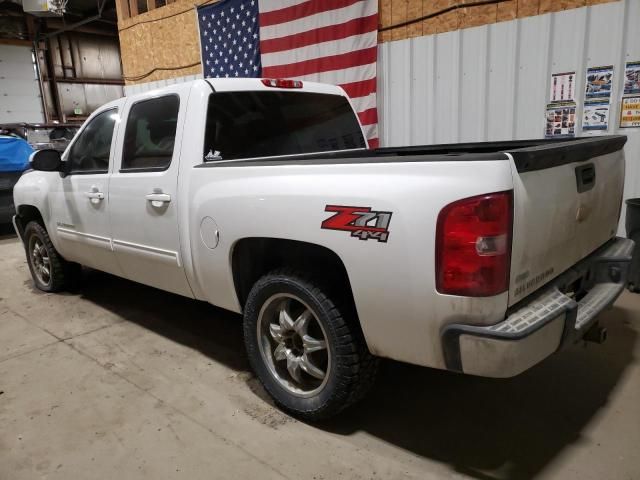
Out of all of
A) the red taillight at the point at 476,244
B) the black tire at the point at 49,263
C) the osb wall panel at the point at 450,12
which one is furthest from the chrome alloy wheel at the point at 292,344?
the osb wall panel at the point at 450,12

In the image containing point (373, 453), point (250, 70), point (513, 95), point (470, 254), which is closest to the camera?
point (470, 254)

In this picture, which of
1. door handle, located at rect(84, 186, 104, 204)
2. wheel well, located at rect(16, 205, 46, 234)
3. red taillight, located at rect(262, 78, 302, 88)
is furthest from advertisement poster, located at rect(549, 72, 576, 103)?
wheel well, located at rect(16, 205, 46, 234)

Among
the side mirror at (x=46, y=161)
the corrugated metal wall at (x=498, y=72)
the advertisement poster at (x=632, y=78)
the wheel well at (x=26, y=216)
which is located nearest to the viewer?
the side mirror at (x=46, y=161)

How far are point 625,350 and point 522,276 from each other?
1.97m

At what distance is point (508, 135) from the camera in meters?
4.98

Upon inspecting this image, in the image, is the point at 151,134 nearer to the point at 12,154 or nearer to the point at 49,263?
A: the point at 49,263

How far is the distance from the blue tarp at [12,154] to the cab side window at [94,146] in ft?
16.7

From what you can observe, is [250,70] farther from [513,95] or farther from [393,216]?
[393,216]

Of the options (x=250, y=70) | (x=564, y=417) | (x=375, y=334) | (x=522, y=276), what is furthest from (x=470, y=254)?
(x=250, y=70)

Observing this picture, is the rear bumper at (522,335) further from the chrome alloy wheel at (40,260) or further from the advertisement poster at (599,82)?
the chrome alloy wheel at (40,260)

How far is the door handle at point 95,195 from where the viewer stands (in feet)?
11.8

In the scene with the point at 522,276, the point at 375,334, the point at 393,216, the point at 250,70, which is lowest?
the point at 375,334

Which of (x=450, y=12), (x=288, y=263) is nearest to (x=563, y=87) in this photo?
(x=450, y=12)

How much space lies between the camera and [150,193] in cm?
312
